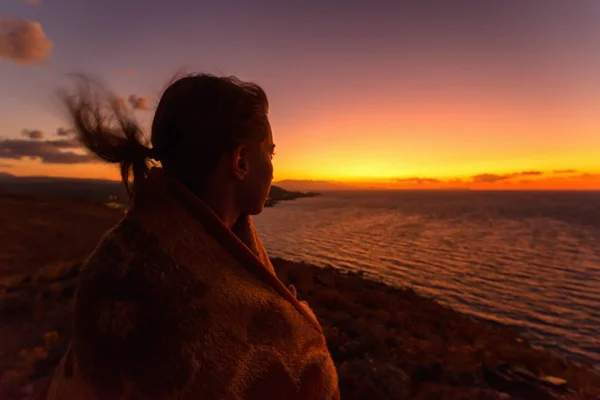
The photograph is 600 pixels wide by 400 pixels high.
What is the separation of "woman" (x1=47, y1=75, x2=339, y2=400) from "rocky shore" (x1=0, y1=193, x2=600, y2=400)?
5.40 meters

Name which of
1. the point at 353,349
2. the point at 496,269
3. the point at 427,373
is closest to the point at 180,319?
the point at 427,373

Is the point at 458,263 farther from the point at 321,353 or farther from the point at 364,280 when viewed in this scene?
the point at 321,353

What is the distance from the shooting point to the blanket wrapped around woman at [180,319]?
1000 millimetres

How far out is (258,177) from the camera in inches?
52.2

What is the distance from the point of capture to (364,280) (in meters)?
21.2

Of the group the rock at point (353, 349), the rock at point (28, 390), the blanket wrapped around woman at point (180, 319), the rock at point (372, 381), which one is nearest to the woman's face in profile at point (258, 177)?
the blanket wrapped around woman at point (180, 319)

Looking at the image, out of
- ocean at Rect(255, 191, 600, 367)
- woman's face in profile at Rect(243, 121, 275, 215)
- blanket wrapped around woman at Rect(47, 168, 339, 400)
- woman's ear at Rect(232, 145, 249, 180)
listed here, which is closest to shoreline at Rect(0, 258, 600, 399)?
ocean at Rect(255, 191, 600, 367)

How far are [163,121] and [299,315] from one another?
81 centimetres

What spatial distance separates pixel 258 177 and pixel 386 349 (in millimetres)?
8302

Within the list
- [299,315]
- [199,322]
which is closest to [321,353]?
[299,315]

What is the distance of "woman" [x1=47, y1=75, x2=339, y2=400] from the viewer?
1.00m

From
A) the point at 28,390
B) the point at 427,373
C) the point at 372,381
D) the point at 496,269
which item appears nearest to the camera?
the point at 28,390

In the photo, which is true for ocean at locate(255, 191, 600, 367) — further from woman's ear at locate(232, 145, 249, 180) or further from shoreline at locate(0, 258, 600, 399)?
woman's ear at locate(232, 145, 249, 180)

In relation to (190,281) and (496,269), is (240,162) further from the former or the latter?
(496,269)
